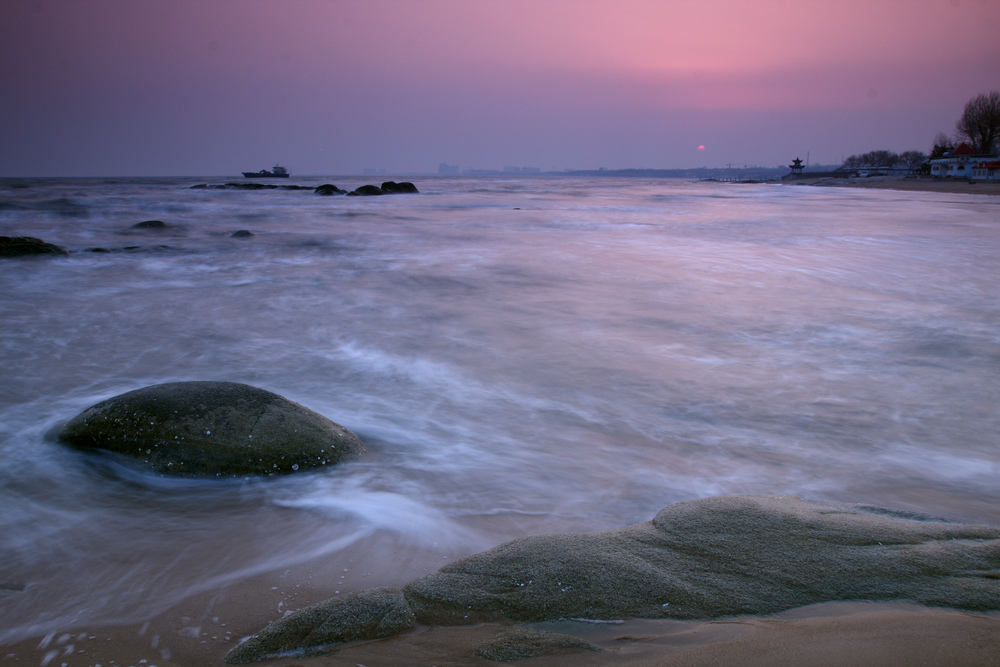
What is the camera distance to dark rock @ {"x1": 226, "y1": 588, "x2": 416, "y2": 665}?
4.99ft

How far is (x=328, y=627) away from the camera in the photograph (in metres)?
1.57

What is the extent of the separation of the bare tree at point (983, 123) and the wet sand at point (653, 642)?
2872 inches

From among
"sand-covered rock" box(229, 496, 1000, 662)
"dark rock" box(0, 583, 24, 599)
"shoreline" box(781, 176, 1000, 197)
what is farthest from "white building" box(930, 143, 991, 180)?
"dark rock" box(0, 583, 24, 599)

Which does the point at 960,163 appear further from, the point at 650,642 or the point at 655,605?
the point at 650,642

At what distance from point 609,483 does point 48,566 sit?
2.21 metres

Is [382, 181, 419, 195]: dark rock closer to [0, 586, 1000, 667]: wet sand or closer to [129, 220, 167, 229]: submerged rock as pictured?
[129, 220, 167, 229]: submerged rock

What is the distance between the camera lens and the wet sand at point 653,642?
132 cm

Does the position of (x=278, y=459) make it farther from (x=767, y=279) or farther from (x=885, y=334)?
(x=767, y=279)

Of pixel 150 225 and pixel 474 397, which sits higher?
pixel 150 225

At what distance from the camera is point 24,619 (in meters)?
1.77

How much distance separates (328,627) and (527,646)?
1.74ft

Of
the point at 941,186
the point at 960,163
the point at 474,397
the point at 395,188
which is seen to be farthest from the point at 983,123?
the point at 474,397

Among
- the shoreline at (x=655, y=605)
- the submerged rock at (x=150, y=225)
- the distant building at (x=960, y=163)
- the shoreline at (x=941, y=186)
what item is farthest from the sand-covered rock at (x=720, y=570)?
the distant building at (x=960, y=163)

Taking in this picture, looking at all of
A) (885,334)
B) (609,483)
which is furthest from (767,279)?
(609,483)
